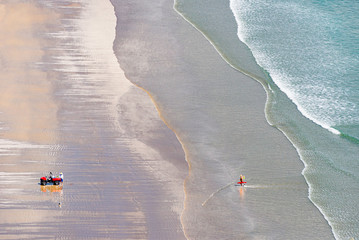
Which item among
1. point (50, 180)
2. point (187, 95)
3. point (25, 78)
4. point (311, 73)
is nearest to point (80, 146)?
point (50, 180)

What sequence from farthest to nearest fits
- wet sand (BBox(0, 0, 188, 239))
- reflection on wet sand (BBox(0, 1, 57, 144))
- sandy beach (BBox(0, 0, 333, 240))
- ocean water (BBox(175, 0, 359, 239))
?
1. reflection on wet sand (BBox(0, 1, 57, 144))
2. ocean water (BBox(175, 0, 359, 239))
3. sandy beach (BBox(0, 0, 333, 240))
4. wet sand (BBox(0, 0, 188, 239))

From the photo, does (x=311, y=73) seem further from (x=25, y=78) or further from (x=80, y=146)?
(x=25, y=78)

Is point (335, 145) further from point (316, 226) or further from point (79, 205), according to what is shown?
point (79, 205)

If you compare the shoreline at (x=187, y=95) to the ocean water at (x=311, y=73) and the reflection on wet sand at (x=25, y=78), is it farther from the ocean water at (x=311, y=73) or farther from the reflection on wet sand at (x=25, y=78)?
the reflection on wet sand at (x=25, y=78)

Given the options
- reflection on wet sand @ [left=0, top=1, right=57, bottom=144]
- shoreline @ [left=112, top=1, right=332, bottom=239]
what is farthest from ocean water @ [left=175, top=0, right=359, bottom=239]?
reflection on wet sand @ [left=0, top=1, right=57, bottom=144]

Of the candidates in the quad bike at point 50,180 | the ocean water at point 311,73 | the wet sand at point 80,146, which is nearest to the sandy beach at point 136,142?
the wet sand at point 80,146

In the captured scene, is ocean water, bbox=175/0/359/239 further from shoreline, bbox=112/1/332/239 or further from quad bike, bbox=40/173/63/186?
quad bike, bbox=40/173/63/186
